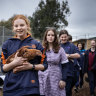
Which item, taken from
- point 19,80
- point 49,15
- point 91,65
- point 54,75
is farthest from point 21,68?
point 49,15

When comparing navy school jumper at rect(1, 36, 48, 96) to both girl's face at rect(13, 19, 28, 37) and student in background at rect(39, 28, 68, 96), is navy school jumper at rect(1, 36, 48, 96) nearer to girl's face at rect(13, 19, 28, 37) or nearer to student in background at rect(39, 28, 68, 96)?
girl's face at rect(13, 19, 28, 37)

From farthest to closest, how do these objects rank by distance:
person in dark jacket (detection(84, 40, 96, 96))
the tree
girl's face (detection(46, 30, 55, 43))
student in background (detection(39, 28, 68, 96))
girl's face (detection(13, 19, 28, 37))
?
the tree
person in dark jacket (detection(84, 40, 96, 96))
girl's face (detection(46, 30, 55, 43))
student in background (detection(39, 28, 68, 96))
girl's face (detection(13, 19, 28, 37))

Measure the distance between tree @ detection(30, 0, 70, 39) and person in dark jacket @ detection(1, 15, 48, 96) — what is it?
34424mm

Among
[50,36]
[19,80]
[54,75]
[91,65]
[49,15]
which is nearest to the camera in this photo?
[19,80]

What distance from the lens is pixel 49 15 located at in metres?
37.4

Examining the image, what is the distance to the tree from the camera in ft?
120

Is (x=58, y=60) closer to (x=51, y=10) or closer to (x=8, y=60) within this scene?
(x=8, y=60)

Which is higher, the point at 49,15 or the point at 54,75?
the point at 49,15

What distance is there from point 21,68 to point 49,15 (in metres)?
36.5

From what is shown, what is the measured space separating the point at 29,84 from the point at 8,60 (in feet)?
1.28

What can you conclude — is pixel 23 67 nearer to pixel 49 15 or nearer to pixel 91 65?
pixel 91 65

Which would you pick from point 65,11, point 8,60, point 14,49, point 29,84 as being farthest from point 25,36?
point 65,11

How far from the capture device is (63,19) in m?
37.7

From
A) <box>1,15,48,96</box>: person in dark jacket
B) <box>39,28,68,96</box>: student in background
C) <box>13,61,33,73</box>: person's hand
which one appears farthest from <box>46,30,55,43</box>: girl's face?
<box>13,61,33,73</box>: person's hand
